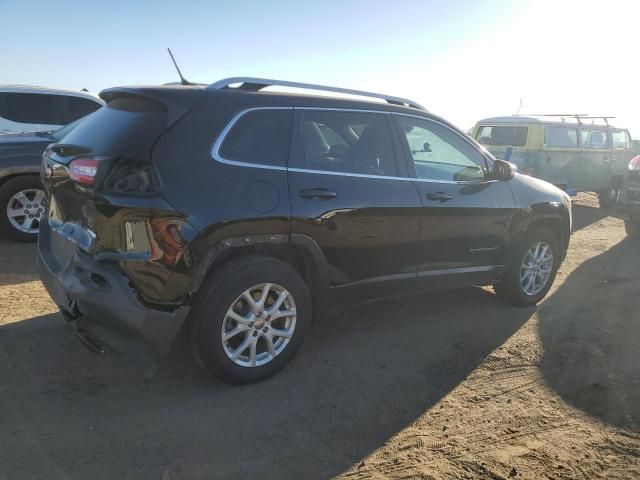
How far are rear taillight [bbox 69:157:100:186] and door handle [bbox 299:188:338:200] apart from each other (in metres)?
1.22

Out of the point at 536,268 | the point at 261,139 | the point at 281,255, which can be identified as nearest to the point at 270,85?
the point at 261,139

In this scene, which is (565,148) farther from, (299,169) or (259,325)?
(259,325)

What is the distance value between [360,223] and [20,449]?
7.73 ft

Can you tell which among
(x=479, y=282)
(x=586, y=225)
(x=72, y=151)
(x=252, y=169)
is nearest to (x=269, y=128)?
(x=252, y=169)

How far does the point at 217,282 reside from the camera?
9.80 ft

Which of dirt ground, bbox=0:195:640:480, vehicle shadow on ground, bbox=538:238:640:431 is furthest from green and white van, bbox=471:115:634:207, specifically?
dirt ground, bbox=0:195:640:480

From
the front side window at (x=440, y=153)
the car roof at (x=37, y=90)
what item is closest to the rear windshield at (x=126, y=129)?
the front side window at (x=440, y=153)

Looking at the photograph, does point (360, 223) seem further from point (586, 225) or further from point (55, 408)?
point (586, 225)

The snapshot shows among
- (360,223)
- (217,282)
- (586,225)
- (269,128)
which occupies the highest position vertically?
(269,128)

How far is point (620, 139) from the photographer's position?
1180 centimetres

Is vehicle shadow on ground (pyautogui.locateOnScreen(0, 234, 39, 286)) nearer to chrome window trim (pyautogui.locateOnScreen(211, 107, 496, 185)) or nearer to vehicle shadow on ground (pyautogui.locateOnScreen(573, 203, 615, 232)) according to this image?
chrome window trim (pyautogui.locateOnScreen(211, 107, 496, 185))

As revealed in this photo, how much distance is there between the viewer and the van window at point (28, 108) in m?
7.40

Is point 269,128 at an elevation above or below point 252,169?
above

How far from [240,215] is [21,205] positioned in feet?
15.0
